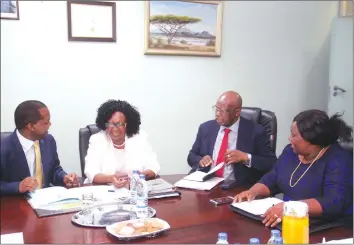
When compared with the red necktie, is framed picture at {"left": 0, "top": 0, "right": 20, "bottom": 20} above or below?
above

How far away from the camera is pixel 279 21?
2.68 meters

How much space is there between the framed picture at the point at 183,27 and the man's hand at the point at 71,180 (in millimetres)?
785

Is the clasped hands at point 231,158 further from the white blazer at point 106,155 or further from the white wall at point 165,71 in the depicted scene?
the white blazer at point 106,155

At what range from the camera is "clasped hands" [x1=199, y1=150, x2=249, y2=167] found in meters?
1.85

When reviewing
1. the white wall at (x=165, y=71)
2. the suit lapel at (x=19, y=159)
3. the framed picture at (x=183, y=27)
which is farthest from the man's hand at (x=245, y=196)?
the framed picture at (x=183, y=27)

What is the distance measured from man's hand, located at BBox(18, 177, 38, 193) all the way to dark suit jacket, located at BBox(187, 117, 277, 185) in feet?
2.71

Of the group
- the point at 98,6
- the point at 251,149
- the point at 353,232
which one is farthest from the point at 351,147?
the point at 98,6

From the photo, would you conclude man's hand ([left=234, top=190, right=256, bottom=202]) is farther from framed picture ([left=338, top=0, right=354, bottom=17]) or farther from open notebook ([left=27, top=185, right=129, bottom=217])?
framed picture ([left=338, top=0, right=354, bottom=17])

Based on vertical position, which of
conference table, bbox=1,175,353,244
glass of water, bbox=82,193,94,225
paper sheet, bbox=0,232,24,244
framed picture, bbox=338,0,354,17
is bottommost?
conference table, bbox=1,175,353,244

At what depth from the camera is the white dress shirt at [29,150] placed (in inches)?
48.9

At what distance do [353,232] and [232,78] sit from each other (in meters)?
1.36

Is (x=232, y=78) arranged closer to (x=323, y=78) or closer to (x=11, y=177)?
(x=323, y=78)

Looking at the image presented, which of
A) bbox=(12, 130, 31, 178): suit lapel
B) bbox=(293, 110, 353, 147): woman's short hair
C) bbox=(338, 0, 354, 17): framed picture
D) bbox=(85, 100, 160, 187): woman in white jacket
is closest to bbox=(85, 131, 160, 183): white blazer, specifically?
bbox=(85, 100, 160, 187): woman in white jacket

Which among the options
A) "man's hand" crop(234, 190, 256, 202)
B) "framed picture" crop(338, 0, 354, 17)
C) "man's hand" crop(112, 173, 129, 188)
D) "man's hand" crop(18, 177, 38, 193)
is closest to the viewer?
"man's hand" crop(18, 177, 38, 193)
